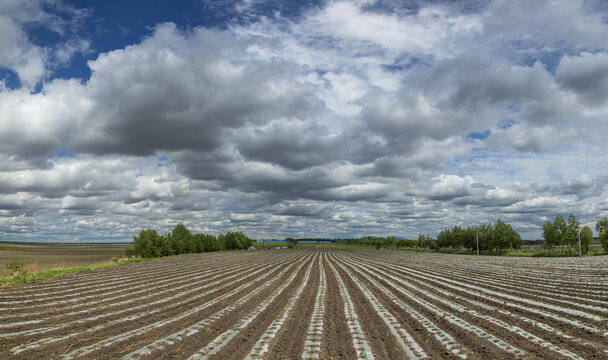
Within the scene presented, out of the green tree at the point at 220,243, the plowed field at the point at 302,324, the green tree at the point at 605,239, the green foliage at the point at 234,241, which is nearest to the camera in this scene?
the plowed field at the point at 302,324

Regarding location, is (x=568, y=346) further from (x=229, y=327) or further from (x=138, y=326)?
(x=138, y=326)

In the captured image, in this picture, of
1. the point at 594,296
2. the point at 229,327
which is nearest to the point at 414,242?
the point at 594,296

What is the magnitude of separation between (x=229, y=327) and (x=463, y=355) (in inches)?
344

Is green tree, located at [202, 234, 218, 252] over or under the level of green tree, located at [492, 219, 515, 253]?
under

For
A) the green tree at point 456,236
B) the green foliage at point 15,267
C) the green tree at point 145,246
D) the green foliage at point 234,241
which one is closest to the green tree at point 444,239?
the green tree at point 456,236

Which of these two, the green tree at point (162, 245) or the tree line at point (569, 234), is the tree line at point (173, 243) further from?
the tree line at point (569, 234)

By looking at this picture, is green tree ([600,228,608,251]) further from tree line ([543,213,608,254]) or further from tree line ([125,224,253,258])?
tree line ([125,224,253,258])

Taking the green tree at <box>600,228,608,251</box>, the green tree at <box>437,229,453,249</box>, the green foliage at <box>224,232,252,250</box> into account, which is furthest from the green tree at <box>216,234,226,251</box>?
the green tree at <box>600,228,608,251</box>

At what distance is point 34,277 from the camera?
29.8 meters

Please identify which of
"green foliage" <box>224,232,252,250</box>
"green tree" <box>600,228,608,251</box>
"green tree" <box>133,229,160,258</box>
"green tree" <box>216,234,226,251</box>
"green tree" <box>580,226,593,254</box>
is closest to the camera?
"green tree" <box>133,229,160,258</box>

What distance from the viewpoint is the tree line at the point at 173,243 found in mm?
82250

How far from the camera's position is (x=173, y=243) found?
9906 centimetres

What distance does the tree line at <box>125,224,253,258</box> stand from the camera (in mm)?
82250

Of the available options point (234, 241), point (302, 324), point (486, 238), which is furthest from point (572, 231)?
point (234, 241)
